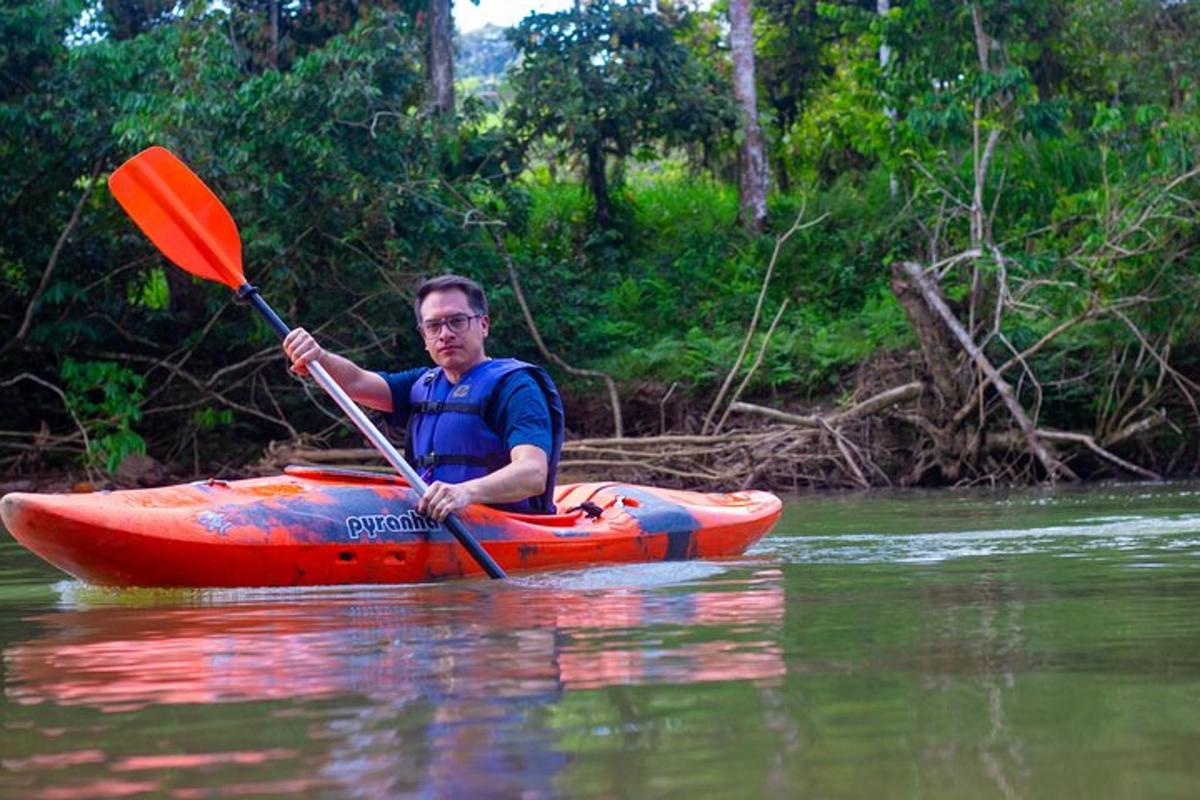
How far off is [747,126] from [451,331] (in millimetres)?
10224

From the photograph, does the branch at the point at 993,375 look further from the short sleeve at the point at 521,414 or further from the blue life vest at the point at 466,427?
the short sleeve at the point at 521,414

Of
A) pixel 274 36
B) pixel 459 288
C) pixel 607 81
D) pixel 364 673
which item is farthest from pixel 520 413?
pixel 607 81

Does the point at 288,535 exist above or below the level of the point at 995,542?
above

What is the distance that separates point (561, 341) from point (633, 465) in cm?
280

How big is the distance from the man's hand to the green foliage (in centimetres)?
667

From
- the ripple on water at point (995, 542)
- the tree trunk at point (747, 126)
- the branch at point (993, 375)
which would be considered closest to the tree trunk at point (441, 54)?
the tree trunk at point (747, 126)

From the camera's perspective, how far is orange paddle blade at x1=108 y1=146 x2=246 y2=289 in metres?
6.09

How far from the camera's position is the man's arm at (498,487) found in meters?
4.96

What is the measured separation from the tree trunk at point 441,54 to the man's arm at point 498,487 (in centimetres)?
963

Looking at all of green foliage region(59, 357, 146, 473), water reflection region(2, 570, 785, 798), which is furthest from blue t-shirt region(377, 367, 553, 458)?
green foliage region(59, 357, 146, 473)

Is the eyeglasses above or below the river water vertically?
above

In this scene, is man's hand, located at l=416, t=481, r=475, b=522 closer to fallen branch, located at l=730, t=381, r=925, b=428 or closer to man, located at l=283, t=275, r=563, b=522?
man, located at l=283, t=275, r=563, b=522

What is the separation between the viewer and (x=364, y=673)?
115 inches

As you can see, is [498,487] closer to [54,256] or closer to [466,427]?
[466,427]
